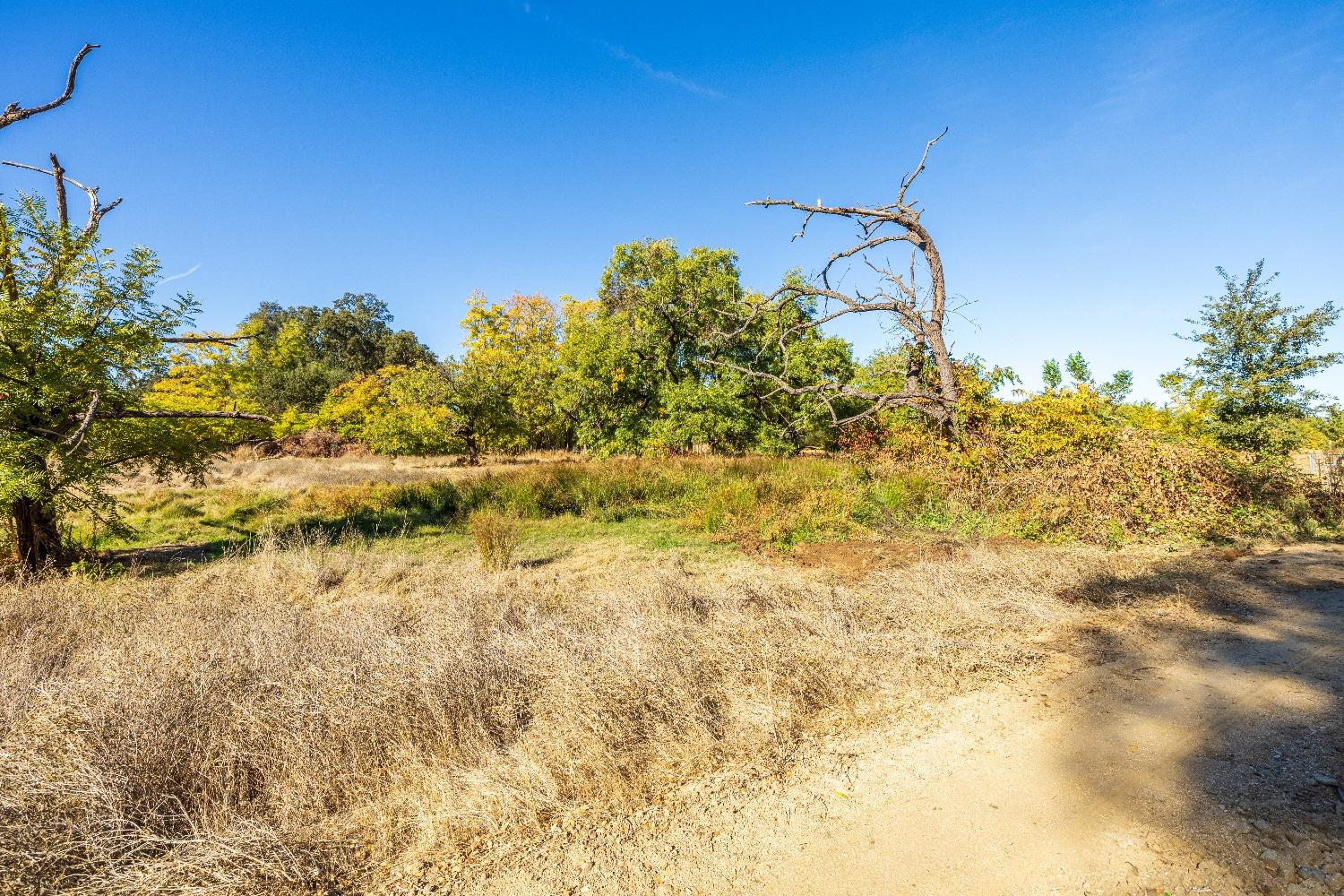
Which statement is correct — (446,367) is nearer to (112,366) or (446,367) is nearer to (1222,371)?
(112,366)

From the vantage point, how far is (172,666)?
12.3 ft

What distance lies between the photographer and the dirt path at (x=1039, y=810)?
211 centimetres

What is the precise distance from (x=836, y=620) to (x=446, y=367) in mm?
26275

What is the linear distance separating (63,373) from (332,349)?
49044mm

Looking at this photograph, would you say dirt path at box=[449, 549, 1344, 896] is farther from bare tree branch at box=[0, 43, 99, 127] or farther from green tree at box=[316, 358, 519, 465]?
green tree at box=[316, 358, 519, 465]

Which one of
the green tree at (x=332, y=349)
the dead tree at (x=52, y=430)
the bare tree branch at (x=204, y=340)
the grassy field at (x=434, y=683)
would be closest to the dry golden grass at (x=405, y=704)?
the grassy field at (x=434, y=683)

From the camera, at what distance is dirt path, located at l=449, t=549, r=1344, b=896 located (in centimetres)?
211

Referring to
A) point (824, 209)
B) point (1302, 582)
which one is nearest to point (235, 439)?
point (824, 209)

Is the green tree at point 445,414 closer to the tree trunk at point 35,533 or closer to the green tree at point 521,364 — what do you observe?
the green tree at point 521,364

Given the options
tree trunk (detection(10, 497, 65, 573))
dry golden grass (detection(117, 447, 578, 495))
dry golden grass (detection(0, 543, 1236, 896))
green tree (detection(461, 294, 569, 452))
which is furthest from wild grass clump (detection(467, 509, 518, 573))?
green tree (detection(461, 294, 569, 452))

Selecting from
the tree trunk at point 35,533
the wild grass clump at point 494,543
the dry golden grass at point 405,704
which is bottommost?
the dry golden grass at point 405,704

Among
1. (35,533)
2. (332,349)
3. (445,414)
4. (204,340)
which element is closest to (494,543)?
(204,340)

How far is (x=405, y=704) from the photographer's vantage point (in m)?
3.41

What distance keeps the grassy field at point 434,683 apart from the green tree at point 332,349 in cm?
3634
